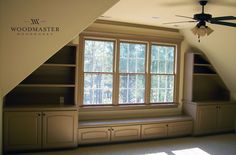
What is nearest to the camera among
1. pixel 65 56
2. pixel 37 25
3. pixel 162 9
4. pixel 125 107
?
pixel 37 25

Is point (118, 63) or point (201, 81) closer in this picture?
point (118, 63)

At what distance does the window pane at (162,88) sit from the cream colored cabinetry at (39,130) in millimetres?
2205

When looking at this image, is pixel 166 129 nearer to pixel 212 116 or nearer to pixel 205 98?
pixel 212 116

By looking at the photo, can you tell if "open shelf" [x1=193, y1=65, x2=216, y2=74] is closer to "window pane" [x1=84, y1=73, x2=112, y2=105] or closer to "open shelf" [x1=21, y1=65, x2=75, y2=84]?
"window pane" [x1=84, y1=73, x2=112, y2=105]

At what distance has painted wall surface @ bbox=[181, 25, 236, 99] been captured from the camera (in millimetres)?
5126

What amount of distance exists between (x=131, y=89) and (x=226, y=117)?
2.64 meters

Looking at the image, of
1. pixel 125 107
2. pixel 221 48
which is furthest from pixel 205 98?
pixel 125 107

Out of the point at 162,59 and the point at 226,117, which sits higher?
the point at 162,59

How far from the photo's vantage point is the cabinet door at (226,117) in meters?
6.29

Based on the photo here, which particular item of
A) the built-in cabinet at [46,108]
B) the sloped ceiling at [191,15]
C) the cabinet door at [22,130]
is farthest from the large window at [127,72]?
the cabinet door at [22,130]

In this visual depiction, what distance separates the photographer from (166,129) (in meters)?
5.66

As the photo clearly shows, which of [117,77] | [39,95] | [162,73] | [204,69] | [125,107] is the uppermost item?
[204,69]

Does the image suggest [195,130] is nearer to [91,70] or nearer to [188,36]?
[188,36]

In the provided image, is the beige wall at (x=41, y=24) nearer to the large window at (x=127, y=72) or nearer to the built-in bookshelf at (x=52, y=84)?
the built-in bookshelf at (x=52, y=84)
